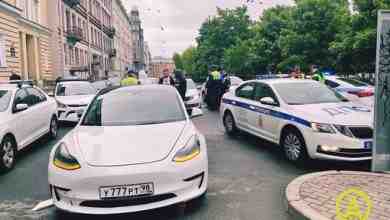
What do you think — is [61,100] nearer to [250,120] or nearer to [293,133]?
[250,120]

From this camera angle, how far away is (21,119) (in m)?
7.41

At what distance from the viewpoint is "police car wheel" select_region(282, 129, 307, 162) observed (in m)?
6.26

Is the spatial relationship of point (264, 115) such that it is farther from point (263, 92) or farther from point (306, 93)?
point (306, 93)

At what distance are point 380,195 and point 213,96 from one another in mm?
11968

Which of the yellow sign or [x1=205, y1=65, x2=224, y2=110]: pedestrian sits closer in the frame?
the yellow sign

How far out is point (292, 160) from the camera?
21.5 feet

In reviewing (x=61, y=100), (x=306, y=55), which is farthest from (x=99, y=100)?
(x=306, y=55)

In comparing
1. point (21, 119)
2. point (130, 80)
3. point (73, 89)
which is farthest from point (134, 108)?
point (73, 89)

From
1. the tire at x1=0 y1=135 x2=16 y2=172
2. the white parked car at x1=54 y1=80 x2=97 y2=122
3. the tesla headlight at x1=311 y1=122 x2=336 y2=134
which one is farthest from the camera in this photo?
the white parked car at x1=54 y1=80 x2=97 y2=122

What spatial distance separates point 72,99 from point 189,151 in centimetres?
876

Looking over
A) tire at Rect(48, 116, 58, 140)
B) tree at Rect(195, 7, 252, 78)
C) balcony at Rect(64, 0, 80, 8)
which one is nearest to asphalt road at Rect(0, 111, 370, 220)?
tire at Rect(48, 116, 58, 140)

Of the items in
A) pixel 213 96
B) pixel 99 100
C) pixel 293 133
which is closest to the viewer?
pixel 99 100

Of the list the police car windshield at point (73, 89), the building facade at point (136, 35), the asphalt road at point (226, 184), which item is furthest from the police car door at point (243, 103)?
the building facade at point (136, 35)

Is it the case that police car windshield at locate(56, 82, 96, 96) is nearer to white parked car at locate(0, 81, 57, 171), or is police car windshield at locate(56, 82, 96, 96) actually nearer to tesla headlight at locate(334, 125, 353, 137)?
white parked car at locate(0, 81, 57, 171)
